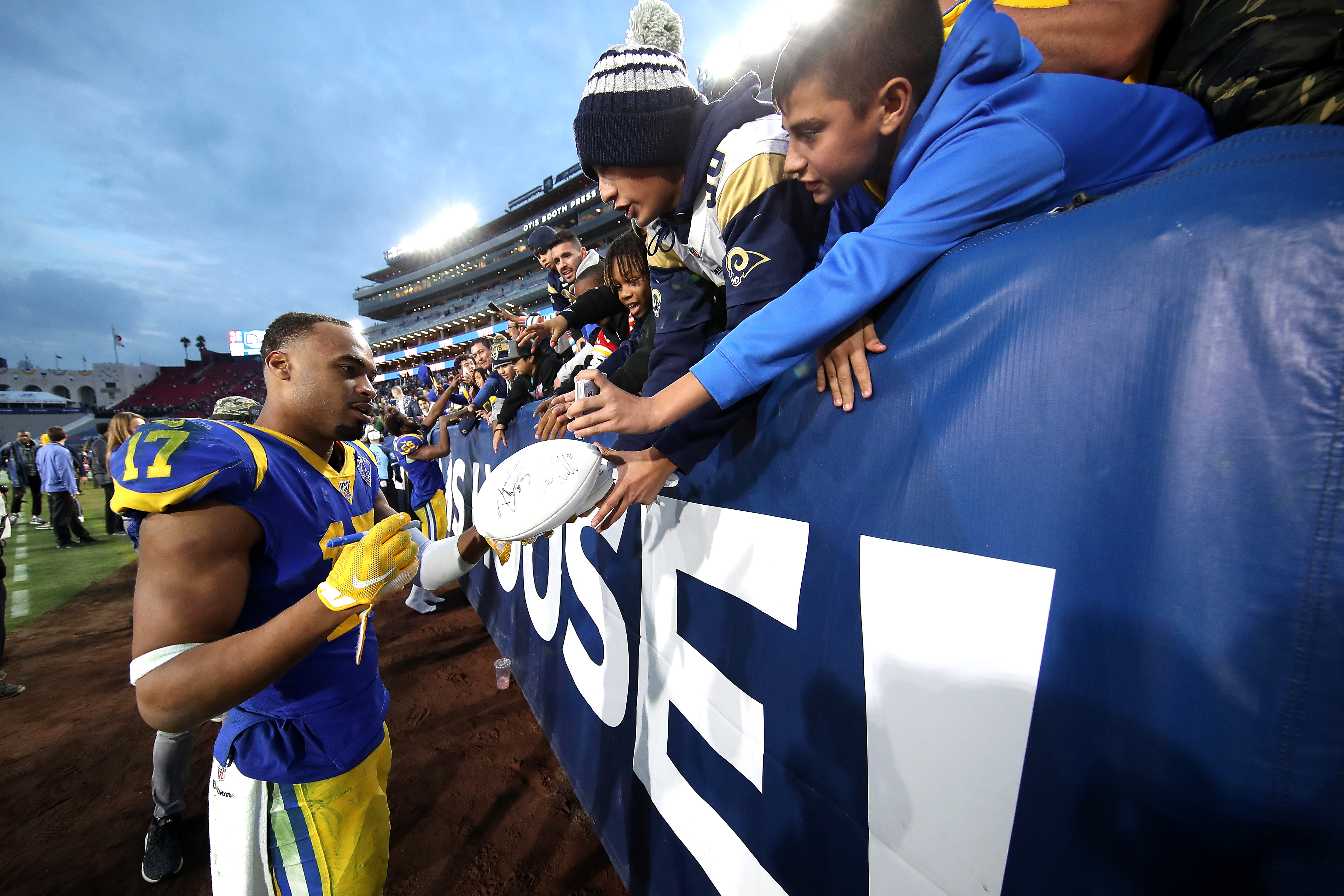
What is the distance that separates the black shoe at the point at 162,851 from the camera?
2410 millimetres

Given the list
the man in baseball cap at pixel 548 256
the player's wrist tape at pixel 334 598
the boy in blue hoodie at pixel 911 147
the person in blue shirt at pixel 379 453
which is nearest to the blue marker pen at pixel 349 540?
the player's wrist tape at pixel 334 598

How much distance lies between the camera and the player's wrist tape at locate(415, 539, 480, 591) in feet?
5.86

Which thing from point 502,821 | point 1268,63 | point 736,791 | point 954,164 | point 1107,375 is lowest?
point 502,821

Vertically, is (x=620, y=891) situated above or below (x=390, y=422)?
below

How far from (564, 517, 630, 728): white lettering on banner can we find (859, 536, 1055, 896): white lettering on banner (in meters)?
1.22

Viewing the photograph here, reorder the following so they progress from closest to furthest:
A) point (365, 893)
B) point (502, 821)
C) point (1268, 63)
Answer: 1. point (1268, 63)
2. point (365, 893)
3. point (502, 821)

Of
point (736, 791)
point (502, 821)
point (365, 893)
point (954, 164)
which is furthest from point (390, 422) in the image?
point (954, 164)

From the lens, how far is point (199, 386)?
47000mm

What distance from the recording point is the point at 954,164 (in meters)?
0.80

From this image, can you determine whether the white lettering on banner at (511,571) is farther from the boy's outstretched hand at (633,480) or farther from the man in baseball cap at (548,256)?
the boy's outstretched hand at (633,480)

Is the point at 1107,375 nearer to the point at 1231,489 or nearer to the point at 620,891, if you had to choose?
the point at 1231,489

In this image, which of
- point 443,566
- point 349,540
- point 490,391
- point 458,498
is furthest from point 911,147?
point 458,498

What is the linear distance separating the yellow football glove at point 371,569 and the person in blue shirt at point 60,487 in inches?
537

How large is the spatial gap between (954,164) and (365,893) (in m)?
2.56
